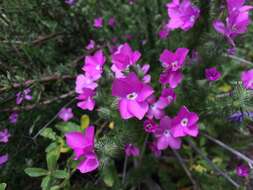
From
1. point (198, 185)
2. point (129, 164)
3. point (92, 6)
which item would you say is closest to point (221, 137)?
point (198, 185)

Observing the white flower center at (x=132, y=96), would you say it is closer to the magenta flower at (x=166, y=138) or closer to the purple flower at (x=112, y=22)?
the magenta flower at (x=166, y=138)

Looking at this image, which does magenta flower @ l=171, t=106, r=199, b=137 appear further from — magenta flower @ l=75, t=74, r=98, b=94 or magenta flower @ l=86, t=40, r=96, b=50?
magenta flower @ l=86, t=40, r=96, b=50

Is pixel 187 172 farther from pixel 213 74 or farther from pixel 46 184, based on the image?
pixel 46 184

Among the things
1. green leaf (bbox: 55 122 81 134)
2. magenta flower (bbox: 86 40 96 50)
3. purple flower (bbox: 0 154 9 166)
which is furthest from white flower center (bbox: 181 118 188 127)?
magenta flower (bbox: 86 40 96 50)

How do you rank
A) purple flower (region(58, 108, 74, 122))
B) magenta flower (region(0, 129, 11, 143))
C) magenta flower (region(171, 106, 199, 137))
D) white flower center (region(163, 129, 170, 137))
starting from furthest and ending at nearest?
purple flower (region(58, 108, 74, 122)) → magenta flower (region(0, 129, 11, 143)) → white flower center (region(163, 129, 170, 137)) → magenta flower (region(171, 106, 199, 137))

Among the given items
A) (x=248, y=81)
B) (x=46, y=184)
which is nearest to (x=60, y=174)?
(x=46, y=184)

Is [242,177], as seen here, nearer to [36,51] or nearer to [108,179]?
[108,179]
